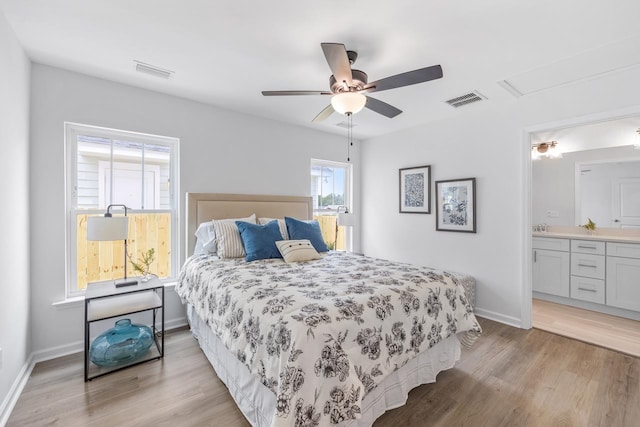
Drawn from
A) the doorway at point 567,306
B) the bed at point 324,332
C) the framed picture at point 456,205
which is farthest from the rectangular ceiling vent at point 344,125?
the bed at point 324,332

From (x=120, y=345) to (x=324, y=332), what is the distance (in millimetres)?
1959

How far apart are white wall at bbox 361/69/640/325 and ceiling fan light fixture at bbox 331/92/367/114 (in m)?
1.99

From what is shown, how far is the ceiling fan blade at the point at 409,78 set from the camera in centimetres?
183

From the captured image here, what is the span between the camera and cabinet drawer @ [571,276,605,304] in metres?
3.48

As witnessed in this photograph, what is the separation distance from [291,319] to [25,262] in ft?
7.92

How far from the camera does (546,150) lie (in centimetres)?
417

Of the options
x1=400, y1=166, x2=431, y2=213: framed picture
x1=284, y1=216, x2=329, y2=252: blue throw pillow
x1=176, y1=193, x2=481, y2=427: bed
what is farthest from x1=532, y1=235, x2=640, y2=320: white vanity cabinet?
x1=284, y1=216, x2=329, y2=252: blue throw pillow

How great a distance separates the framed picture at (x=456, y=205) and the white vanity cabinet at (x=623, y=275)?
5.41ft

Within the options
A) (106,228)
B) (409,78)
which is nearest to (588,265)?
(409,78)

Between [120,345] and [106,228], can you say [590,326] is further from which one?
[106,228]

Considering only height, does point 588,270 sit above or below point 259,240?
below

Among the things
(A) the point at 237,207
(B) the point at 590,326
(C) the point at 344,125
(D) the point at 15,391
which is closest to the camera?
(D) the point at 15,391

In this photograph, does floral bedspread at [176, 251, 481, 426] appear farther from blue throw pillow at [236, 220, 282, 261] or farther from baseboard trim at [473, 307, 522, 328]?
baseboard trim at [473, 307, 522, 328]

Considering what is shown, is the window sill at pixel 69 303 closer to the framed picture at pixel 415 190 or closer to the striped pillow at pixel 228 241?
the striped pillow at pixel 228 241
